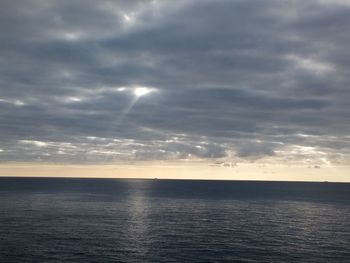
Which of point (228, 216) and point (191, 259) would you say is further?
point (228, 216)

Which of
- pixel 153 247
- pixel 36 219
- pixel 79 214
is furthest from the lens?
pixel 79 214

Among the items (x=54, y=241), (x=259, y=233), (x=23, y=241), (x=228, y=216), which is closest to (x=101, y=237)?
(x=54, y=241)

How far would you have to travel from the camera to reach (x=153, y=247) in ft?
326

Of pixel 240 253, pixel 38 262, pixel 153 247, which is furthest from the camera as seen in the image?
pixel 153 247

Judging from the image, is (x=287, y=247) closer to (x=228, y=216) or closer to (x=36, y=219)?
(x=228, y=216)

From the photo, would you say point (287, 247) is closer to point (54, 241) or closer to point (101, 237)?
point (101, 237)

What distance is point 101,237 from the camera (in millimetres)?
110750

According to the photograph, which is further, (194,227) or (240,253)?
(194,227)

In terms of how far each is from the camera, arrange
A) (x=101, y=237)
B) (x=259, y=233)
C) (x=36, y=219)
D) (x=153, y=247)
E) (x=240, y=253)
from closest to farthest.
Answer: (x=240, y=253), (x=153, y=247), (x=101, y=237), (x=259, y=233), (x=36, y=219)

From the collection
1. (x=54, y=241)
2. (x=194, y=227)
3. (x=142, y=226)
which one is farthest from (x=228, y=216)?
(x=54, y=241)

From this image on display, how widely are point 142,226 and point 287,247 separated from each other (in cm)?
5351

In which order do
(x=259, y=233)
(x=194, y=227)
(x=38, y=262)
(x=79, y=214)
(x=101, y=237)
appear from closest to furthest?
1. (x=38, y=262)
2. (x=101, y=237)
3. (x=259, y=233)
4. (x=194, y=227)
5. (x=79, y=214)

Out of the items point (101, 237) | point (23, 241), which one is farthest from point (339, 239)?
point (23, 241)

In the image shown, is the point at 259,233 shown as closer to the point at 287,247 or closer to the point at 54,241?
the point at 287,247
